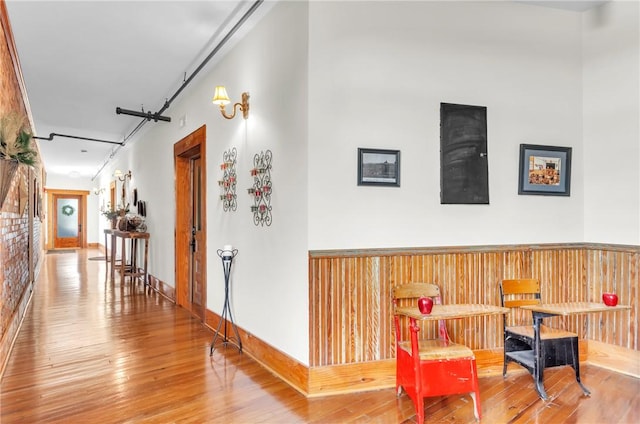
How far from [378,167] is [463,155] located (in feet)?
2.57

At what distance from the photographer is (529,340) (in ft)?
9.44

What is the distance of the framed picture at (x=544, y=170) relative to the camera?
331cm

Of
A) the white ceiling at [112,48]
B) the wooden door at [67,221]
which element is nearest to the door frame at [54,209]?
the wooden door at [67,221]

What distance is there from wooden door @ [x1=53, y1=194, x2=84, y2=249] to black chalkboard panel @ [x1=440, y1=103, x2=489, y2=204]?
52.5 feet

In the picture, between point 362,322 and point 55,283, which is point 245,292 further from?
point 55,283

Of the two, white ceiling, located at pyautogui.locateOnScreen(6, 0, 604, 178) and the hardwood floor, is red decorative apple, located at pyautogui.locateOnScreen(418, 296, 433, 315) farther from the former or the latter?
white ceiling, located at pyautogui.locateOnScreen(6, 0, 604, 178)

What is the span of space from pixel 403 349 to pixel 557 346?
4.08ft

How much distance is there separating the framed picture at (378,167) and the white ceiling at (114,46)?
5.12ft

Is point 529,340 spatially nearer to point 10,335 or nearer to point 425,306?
point 425,306

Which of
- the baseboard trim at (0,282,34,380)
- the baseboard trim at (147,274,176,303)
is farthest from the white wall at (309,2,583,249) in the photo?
the baseboard trim at (147,274,176,303)

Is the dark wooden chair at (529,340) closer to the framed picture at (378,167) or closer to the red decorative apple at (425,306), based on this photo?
the red decorative apple at (425,306)

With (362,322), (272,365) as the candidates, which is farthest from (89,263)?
(362,322)

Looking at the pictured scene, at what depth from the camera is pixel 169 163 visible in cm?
583

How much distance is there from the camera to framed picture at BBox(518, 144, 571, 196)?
331 centimetres
